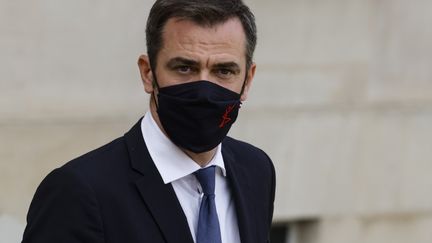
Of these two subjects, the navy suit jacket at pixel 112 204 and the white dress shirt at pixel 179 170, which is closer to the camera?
the navy suit jacket at pixel 112 204

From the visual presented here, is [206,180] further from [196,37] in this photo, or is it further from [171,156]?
[196,37]

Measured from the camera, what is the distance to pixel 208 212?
3422mm

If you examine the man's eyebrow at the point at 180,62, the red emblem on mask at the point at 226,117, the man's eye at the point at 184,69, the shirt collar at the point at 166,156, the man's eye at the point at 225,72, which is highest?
the man's eyebrow at the point at 180,62

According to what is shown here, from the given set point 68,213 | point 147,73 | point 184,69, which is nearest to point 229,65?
point 184,69

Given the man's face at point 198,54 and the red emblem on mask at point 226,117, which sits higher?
the man's face at point 198,54

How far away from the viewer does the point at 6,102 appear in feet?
18.2

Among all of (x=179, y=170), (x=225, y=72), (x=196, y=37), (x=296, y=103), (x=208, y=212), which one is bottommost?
(x=208, y=212)

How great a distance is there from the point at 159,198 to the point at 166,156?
0.15 metres

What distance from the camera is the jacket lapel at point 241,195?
3557 mm

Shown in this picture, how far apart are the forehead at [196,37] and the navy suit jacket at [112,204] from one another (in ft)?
1.11

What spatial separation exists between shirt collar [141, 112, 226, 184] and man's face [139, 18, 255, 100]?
18 centimetres

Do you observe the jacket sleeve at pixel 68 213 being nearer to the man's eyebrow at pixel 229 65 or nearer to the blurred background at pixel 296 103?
the man's eyebrow at pixel 229 65

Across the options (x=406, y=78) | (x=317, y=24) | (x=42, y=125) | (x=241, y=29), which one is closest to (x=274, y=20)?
(x=317, y=24)

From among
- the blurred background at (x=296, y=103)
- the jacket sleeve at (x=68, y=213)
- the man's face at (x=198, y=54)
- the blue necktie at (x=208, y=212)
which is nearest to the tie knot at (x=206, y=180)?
the blue necktie at (x=208, y=212)
